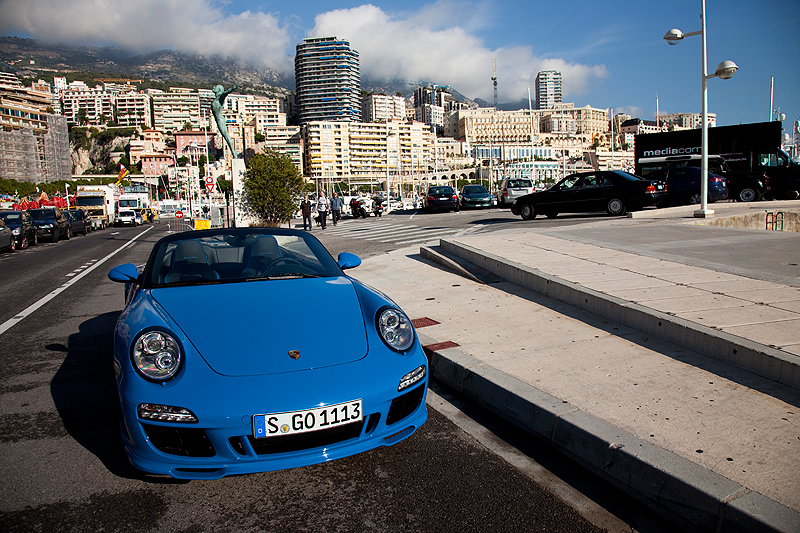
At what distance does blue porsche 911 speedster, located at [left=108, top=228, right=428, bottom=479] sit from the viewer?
2.71 metres

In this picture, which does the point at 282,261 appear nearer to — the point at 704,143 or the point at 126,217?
the point at 704,143

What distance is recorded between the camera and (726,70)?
14375mm

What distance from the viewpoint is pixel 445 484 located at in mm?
2895

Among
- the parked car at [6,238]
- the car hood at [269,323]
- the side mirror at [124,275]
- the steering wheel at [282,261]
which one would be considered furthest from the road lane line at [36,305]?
the parked car at [6,238]

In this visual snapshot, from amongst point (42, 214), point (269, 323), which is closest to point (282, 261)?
point (269, 323)

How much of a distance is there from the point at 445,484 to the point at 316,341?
1064mm

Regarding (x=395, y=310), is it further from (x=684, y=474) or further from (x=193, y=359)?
(x=684, y=474)

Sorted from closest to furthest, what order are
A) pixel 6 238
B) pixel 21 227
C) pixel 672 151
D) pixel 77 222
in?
pixel 6 238 < pixel 21 227 < pixel 672 151 < pixel 77 222

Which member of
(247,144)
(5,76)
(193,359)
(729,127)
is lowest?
(193,359)

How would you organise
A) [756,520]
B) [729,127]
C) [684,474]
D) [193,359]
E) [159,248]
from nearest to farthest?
[756,520]
[684,474]
[193,359]
[159,248]
[729,127]

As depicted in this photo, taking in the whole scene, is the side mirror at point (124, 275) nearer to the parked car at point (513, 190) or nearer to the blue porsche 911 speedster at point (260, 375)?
the blue porsche 911 speedster at point (260, 375)

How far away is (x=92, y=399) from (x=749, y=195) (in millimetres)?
25703

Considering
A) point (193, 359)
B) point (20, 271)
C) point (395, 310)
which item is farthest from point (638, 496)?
point (20, 271)

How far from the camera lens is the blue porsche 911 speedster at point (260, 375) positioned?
2.71 m
